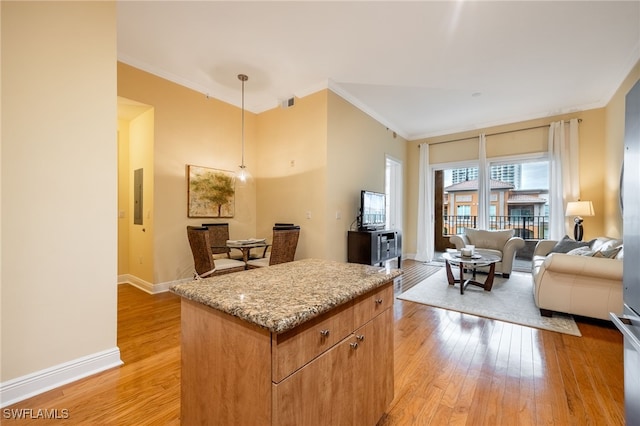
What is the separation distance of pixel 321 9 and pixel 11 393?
12.2 ft

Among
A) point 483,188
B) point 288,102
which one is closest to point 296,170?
point 288,102

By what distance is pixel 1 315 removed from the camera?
1.59 m

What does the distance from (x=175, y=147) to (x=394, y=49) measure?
327 cm

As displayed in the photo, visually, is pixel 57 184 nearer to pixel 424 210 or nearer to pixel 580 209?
pixel 424 210

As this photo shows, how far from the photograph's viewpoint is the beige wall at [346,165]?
13.4 ft

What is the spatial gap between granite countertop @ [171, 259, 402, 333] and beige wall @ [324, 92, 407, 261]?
2.60 metres

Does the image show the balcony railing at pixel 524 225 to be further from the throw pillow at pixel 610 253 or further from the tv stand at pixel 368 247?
the throw pillow at pixel 610 253

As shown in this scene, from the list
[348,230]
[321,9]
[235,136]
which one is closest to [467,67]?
[321,9]

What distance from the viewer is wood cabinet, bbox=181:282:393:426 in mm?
879

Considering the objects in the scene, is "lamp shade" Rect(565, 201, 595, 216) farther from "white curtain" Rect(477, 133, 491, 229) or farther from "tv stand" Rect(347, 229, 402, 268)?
"tv stand" Rect(347, 229, 402, 268)

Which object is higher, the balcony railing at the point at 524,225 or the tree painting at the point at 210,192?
the tree painting at the point at 210,192

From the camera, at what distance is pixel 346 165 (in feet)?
14.6

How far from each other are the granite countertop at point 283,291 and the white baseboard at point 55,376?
1447 mm

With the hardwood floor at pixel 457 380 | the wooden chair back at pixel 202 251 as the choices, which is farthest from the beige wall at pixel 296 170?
the hardwood floor at pixel 457 380
